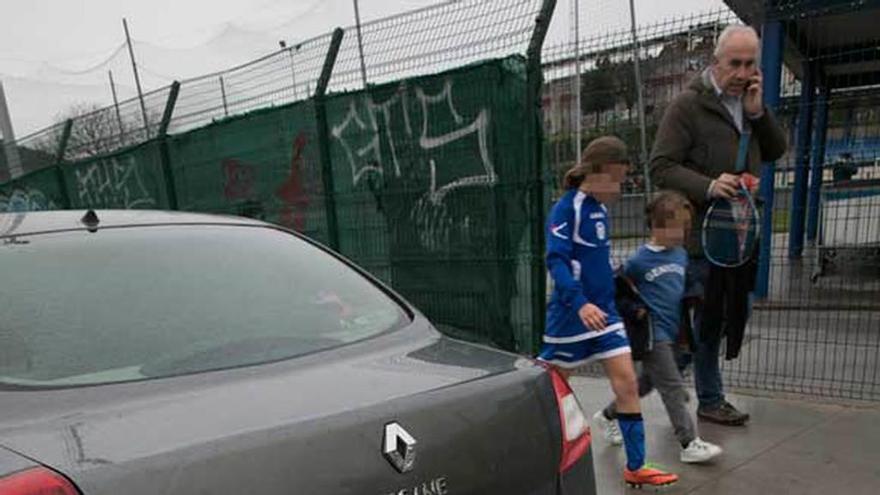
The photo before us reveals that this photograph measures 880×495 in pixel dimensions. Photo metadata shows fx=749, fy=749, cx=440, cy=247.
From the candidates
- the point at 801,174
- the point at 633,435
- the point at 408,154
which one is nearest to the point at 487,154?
the point at 408,154

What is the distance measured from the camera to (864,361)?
17.6ft

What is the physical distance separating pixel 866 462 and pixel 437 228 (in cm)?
314

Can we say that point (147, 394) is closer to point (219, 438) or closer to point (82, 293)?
point (219, 438)

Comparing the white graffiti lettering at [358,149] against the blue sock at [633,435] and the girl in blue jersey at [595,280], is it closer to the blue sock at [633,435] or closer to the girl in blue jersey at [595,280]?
the girl in blue jersey at [595,280]

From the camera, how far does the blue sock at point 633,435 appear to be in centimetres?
346

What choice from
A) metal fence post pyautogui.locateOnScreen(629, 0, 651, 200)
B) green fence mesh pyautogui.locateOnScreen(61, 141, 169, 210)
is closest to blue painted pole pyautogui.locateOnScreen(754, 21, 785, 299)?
metal fence post pyautogui.locateOnScreen(629, 0, 651, 200)

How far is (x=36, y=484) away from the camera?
4.37 feet

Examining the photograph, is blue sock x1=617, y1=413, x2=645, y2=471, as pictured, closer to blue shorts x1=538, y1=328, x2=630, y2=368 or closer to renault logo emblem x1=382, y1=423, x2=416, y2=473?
blue shorts x1=538, y1=328, x2=630, y2=368

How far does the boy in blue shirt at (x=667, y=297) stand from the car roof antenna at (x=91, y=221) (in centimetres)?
253

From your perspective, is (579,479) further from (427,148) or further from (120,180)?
(120,180)

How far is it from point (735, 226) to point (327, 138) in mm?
3667

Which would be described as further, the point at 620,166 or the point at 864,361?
the point at 864,361

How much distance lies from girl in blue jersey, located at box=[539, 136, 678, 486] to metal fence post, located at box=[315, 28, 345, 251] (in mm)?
3334

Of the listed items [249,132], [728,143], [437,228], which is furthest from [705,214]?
[249,132]
